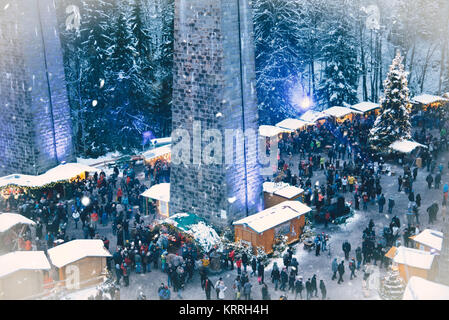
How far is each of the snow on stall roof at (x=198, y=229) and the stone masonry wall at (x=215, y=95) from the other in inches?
34.2

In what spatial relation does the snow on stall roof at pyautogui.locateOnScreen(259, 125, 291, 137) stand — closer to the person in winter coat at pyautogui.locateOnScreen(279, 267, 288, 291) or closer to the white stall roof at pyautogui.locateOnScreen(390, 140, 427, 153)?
the white stall roof at pyautogui.locateOnScreen(390, 140, 427, 153)

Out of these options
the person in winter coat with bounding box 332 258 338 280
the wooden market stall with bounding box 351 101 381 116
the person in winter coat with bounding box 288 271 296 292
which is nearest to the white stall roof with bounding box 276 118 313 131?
the wooden market stall with bounding box 351 101 381 116

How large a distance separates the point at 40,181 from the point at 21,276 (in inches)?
406

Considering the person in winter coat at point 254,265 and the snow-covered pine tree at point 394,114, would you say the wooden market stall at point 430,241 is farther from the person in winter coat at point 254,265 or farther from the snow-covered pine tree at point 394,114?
the snow-covered pine tree at point 394,114

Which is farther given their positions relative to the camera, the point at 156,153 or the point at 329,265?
the point at 156,153

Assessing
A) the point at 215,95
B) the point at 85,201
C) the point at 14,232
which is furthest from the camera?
the point at 85,201

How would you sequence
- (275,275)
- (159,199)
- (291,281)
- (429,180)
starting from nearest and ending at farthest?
(291,281), (275,275), (159,199), (429,180)

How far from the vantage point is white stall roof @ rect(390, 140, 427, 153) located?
1380 inches

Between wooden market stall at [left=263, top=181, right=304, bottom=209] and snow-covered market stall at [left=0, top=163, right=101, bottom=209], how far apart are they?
10.1m

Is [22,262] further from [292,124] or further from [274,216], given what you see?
[292,124]

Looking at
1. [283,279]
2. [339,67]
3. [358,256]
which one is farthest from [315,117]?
[283,279]

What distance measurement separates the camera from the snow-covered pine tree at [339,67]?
46156mm

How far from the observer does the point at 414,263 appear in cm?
2061

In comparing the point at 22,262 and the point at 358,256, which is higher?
the point at 22,262
